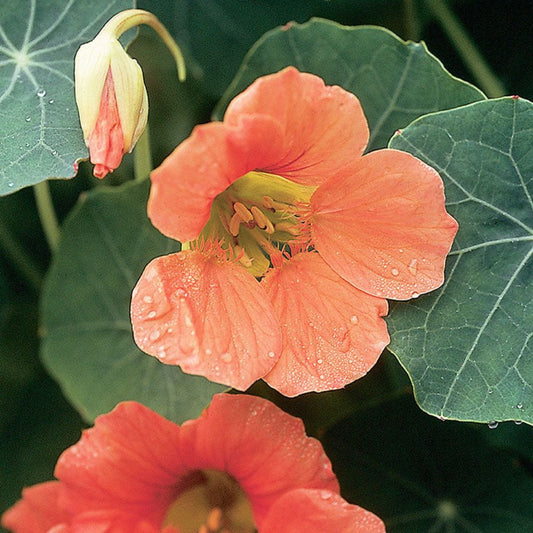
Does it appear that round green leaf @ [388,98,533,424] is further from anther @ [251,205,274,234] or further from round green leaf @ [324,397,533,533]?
round green leaf @ [324,397,533,533]

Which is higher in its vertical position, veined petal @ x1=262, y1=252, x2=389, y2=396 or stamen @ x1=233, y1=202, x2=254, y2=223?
stamen @ x1=233, y1=202, x2=254, y2=223

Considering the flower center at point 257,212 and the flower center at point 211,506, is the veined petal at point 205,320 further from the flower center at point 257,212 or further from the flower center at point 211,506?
the flower center at point 211,506

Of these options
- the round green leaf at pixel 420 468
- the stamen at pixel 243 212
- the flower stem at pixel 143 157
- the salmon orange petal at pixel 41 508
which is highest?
the flower stem at pixel 143 157

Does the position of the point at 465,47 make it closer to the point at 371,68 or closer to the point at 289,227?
the point at 371,68

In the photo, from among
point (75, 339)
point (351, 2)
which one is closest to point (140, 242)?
point (75, 339)

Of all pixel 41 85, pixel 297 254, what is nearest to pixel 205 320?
pixel 297 254

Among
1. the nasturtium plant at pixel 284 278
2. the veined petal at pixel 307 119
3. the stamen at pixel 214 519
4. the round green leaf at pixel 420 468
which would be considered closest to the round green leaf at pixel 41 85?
the nasturtium plant at pixel 284 278

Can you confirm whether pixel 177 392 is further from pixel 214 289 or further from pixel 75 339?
pixel 214 289

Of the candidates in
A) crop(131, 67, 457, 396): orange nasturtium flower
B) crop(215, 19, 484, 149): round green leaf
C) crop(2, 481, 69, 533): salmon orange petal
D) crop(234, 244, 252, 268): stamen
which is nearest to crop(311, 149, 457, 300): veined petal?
crop(131, 67, 457, 396): orange nasturtium flower
